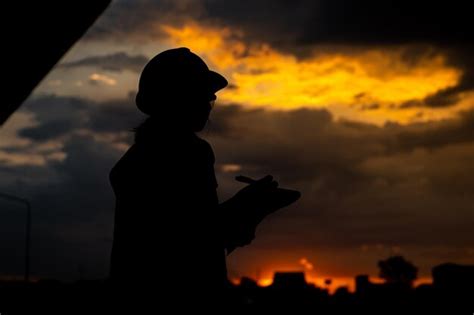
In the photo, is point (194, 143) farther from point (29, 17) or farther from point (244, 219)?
point (29, 17)

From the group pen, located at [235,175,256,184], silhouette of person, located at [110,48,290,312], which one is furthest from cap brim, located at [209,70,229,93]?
pen, located at [235,175,256,184]

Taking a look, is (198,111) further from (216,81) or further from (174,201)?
(174,201)

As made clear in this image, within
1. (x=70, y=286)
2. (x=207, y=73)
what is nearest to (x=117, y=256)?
(x=207, y=73)

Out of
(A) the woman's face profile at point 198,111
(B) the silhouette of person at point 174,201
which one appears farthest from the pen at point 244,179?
(A) the woman's face profile at point 198,111

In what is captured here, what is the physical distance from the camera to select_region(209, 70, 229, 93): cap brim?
164 inches

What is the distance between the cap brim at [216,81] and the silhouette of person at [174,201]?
0.02 meters

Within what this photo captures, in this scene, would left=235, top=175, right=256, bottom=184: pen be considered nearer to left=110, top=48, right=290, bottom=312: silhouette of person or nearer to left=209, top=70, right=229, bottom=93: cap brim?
left=110, top=48, right=290, bottom=312: silhouette of person

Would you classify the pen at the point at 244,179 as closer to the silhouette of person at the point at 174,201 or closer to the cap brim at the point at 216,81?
the silhouette of person at the point at 174,201

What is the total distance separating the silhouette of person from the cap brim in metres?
0.02

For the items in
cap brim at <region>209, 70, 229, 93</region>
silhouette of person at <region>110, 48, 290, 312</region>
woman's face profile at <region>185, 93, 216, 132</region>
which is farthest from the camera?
A: cap brim at <region>209, 70, 229, 93</region>

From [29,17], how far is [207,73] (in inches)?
45.0

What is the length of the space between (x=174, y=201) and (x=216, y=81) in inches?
28.9

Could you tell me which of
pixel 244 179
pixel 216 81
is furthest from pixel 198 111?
pixel 244 179

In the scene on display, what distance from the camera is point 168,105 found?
405 cm
